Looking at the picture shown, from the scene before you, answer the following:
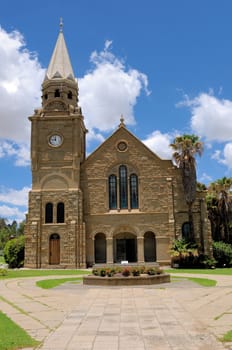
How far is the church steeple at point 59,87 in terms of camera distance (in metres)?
42.7

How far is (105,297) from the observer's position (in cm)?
1509

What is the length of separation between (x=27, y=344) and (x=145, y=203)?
32193 mm

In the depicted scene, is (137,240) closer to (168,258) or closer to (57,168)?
(168,258)

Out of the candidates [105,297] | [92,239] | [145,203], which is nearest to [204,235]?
[145,203]

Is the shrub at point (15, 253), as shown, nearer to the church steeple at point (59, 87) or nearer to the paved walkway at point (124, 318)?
the church steeple at point (59, 87)

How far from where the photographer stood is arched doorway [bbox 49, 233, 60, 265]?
3843cm

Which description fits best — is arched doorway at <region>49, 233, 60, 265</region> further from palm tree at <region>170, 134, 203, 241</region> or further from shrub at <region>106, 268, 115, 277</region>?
shrub at <region>106, 268, 115, 277</region>

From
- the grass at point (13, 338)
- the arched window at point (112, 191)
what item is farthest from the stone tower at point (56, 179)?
the grass at point (13, 338)

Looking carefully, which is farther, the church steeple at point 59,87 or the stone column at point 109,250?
the church steeple at point 59,87

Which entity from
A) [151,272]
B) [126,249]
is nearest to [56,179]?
[126,249]

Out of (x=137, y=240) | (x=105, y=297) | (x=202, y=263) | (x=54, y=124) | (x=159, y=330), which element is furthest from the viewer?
(x=54, y=124)

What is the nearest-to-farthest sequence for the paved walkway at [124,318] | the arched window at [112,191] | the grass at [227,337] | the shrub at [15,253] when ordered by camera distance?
the paved walkway at [124,318]
the grass at [227,337]
the arched window at [112,191]
the shrub at [15,253]

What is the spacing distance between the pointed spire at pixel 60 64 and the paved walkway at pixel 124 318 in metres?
31.7

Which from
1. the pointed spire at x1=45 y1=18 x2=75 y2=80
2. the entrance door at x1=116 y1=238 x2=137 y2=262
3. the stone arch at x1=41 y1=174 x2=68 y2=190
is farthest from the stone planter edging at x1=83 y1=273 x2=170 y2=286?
the pointed spire at x1=45 y1=18 x2=75 y2=80
